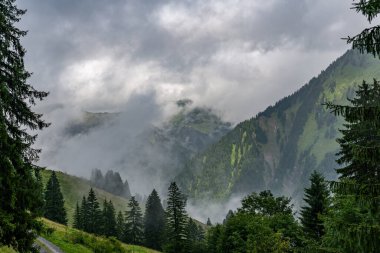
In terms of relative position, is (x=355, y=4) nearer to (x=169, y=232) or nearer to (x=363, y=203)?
(x=363, y=203)

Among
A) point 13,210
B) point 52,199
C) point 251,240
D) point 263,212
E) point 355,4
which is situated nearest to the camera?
point 355,4

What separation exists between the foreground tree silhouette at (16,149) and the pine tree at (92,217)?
80.1 metres

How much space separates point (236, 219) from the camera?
63.3 meters

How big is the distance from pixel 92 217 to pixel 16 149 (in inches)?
3290

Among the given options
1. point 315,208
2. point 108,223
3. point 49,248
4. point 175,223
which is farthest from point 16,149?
point 108,223

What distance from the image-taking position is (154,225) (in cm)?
9812

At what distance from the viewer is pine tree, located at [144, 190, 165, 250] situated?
95.6m

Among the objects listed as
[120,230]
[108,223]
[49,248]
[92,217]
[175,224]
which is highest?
[92,217]

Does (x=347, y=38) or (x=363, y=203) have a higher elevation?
(x=347, y=38)

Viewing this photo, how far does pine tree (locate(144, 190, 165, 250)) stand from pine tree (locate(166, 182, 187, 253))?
1199 inches

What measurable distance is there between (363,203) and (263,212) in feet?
202

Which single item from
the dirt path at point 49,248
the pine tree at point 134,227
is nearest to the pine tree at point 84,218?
the pine tree at point 134,227

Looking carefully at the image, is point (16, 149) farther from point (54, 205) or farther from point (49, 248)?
point (54, 205)

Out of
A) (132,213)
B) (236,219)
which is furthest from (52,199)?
(236,219)
